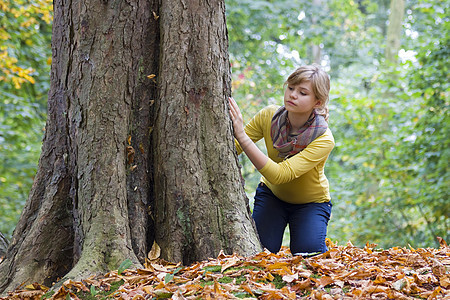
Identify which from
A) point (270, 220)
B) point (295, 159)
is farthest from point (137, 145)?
point (270, 220)

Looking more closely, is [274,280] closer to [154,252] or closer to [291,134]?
[154,252]

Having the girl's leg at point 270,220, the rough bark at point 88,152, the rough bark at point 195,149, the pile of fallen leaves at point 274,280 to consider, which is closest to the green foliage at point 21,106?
the rough bark at point 88,152

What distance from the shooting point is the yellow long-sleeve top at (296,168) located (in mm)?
3062

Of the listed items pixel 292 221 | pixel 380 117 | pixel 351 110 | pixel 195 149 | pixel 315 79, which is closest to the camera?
pixel 195 149

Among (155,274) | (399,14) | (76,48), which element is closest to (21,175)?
(76,48)

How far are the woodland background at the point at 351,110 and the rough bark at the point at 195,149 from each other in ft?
14.3

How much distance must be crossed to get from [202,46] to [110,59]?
596 mm

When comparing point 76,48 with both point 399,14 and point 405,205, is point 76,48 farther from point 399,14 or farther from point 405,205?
point 399,14

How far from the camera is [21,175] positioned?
8648mm

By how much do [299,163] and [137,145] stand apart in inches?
44.8

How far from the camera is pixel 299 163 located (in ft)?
10.2

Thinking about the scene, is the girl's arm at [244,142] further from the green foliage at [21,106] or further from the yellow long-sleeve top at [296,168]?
the green foliage at [21,106]

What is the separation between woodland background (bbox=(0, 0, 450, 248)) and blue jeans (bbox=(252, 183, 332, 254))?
3508 millimetres

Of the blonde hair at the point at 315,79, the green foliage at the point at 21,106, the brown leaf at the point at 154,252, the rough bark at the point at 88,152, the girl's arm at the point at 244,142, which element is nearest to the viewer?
the rough bark at the point at 88,152
